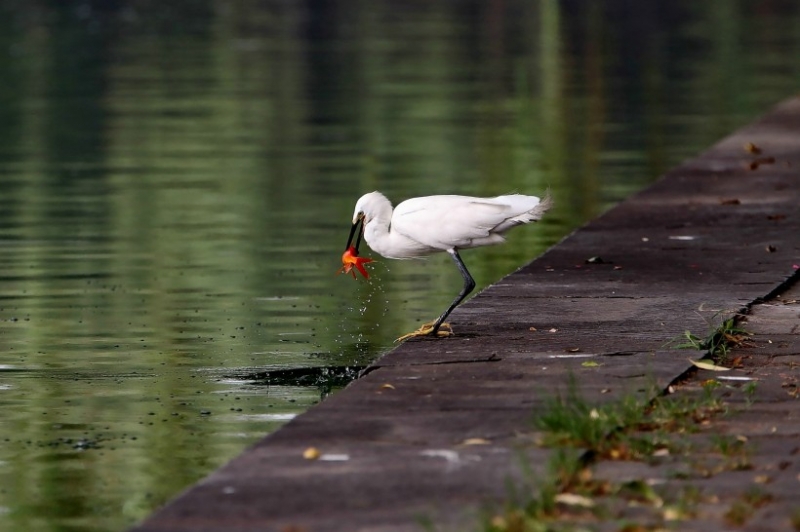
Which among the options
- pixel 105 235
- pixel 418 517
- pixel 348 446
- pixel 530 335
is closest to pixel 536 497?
pixel 418 517

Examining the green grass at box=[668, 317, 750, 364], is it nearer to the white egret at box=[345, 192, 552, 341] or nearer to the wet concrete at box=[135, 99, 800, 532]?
the wet concrete at box=[135, 99, 800, 532]

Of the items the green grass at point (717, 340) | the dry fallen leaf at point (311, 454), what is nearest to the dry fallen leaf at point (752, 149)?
the green grass at point (717, 340)

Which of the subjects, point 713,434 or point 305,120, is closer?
point 713,434

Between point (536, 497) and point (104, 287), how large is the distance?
605cm

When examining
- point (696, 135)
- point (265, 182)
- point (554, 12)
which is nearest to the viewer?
point (265, 182)

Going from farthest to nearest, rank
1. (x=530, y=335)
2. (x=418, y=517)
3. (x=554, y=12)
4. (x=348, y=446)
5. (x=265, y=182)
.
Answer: (x=554, y=12), (x=265, y=182), (x=530, y=335), (x=348, y=446), (x=418, y=517)

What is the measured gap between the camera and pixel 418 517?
205 inches

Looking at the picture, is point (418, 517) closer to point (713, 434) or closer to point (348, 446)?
point (348, 446)

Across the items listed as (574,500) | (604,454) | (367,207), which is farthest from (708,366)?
(574,500)

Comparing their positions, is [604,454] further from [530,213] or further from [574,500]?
[530,213]

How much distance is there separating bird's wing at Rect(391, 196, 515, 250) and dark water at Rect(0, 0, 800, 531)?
0.78 meters

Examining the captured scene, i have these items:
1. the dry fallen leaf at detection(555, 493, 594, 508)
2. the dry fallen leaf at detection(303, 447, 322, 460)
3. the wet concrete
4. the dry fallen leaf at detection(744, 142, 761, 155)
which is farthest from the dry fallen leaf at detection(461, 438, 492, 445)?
the dry fallen leaf at detection(744, 142, 761, 155)

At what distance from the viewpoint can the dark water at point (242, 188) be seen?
24.9 ft

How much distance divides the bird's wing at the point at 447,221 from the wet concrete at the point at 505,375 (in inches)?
17.1
